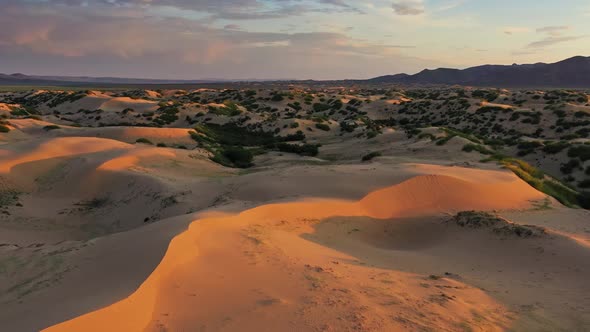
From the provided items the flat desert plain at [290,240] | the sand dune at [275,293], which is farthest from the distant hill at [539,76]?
the sand dune at [275,293]

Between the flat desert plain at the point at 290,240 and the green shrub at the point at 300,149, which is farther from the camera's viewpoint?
the green shrub at the point at 300,149

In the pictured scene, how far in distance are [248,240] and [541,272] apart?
5199 mm

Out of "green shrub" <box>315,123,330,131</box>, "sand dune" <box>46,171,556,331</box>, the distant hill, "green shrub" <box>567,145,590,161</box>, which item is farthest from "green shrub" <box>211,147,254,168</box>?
the distant hill

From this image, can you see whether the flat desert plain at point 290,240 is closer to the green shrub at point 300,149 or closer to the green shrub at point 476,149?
the green shrub at point 476,149

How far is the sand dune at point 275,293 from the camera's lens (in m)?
4.58

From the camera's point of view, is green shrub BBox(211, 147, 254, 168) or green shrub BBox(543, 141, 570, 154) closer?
green shrub BBox(211, 147, 254, 168)

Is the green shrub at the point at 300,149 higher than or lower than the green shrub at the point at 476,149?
lower

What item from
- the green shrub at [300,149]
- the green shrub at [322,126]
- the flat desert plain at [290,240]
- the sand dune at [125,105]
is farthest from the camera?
the sand dune at [125,105]

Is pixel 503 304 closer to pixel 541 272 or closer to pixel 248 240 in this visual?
pixel 541 272

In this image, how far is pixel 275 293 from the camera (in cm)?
534

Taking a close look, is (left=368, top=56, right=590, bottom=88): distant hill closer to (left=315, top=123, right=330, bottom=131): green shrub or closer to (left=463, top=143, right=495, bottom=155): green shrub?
(left=315, top=123, right=330, bottom=131): green shrub

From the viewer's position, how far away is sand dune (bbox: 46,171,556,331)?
4578mm

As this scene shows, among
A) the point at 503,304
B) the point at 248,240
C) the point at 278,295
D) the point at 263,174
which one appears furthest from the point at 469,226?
the point at 263,174

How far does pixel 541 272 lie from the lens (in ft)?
24.1
